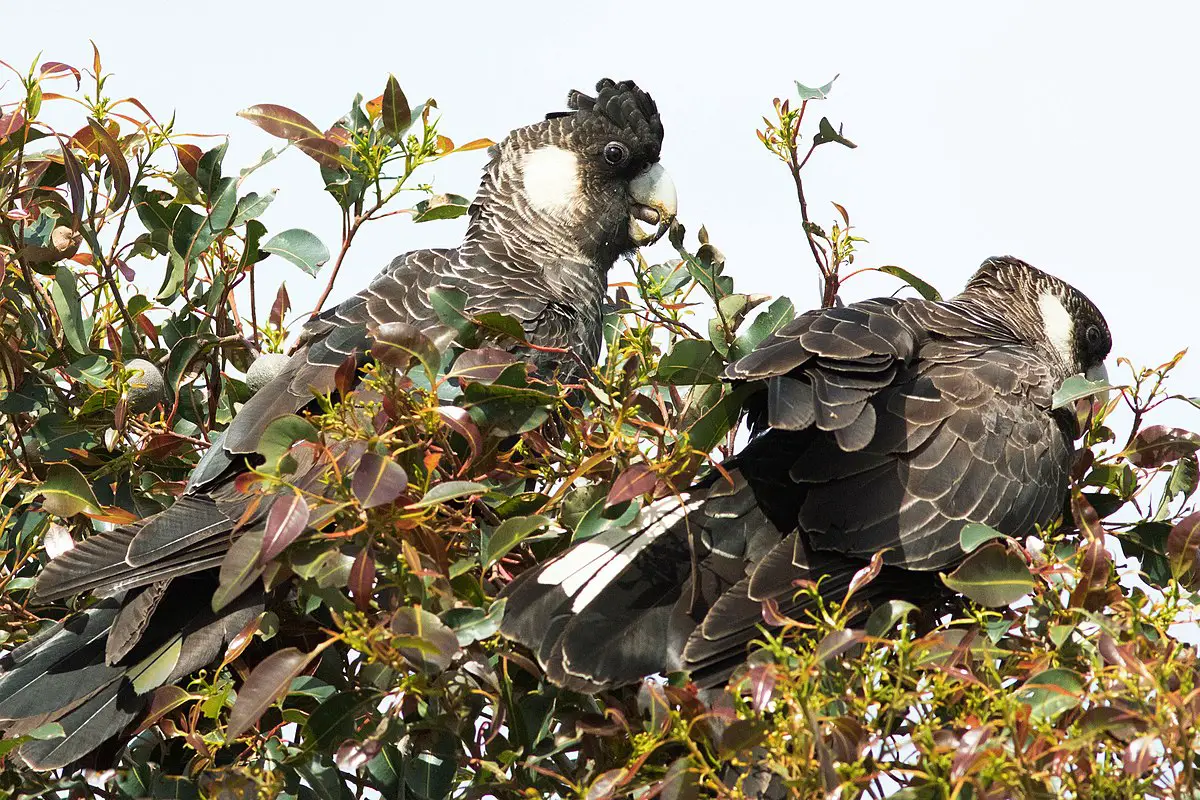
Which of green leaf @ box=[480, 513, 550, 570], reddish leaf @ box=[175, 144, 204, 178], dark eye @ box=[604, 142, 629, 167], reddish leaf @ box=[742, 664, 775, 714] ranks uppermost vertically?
reddish leaf @ box=[175, 144, 204, 178]

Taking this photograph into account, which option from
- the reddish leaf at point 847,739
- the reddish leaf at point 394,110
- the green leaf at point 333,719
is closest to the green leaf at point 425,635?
the green leaf at point 333,719

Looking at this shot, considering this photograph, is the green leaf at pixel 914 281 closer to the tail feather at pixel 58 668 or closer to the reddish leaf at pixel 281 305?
the reddish leaf at pixel 281 305

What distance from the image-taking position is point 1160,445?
2504mm

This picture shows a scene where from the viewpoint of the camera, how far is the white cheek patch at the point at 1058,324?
4.14 m

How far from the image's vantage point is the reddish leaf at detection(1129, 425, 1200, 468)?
2488 millimetres

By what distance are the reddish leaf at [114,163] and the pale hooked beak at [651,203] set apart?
1902 mm

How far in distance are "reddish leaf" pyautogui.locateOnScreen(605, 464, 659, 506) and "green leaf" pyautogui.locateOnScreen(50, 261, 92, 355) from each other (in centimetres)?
129

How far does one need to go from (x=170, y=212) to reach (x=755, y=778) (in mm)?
1757

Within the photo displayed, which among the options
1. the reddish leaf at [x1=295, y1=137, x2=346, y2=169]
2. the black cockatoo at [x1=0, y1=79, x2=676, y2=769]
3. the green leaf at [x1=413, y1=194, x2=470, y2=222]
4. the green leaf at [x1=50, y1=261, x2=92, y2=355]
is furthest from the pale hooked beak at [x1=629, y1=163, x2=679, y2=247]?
the green leaf at [x1=50, y1=261, x2=92, y2=355]

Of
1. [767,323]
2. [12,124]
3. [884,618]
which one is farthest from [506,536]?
[12,124]

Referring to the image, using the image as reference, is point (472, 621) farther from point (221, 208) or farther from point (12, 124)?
point (12, 124)

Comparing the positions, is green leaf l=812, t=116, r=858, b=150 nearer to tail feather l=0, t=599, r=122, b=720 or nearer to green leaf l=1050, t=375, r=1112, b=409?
green leaf l=1050, t=375, r=1112, b=409

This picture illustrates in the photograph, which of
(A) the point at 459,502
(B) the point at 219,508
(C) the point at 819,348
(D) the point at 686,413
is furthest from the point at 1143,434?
(B) the point at 219,508

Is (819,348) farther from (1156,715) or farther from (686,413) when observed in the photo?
(1156,715)
